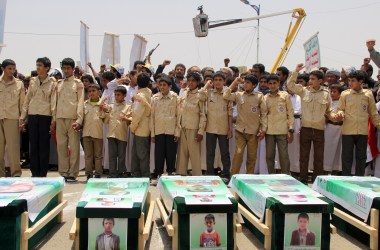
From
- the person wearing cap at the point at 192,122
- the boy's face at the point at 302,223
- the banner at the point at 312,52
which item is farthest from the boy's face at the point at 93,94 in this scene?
the banner at the point at 312,52

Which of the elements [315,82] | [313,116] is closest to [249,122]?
[313,116]

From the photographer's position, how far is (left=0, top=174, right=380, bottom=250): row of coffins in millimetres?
4098

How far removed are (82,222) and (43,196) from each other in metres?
0.80

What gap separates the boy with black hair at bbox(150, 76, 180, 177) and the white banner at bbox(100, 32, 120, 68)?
7237 mm

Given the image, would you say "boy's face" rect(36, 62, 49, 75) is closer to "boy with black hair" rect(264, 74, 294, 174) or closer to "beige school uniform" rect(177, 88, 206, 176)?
"beige school uniform" rect(177, 88, 206, 176)

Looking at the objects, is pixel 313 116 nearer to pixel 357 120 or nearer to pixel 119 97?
pixel 357 120

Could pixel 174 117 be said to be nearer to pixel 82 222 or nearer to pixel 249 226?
pixel 249 226

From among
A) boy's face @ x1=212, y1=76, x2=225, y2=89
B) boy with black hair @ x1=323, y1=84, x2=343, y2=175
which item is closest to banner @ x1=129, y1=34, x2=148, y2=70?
boy's face @ x1=212, y1=76, x2=225, y2=89

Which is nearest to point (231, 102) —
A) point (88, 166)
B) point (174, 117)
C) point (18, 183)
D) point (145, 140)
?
point (174, 117)

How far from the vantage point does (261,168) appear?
8.36 metres

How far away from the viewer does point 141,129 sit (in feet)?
26.0

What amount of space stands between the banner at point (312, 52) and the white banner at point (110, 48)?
5.75m

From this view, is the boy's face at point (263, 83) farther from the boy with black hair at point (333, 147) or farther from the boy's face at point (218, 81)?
the boy with black hair at point (333, 147)

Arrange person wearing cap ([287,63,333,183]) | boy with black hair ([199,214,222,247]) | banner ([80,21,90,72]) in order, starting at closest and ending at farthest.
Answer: boy with black hair ([199,214,222,247]), person wearing cap ([287,63,333,183]), banner ([80,21,90,72])
